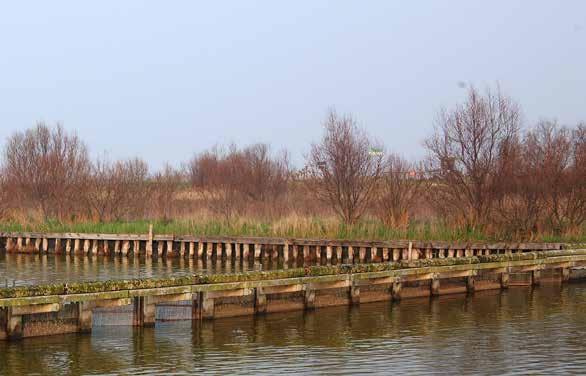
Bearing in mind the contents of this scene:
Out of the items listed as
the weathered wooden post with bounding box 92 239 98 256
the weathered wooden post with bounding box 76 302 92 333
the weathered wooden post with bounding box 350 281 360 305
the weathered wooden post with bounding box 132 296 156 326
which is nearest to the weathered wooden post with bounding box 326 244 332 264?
the weathered wooden post with bounding box 92 239 98 256

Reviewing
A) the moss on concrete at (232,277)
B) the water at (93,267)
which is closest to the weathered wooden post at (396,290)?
the moss on concrete at (232,277)

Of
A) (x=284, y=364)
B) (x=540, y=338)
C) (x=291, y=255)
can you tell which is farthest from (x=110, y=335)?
(x=291, y=255)

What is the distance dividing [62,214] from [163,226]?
902 cm

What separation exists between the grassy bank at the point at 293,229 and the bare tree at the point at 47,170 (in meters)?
4.39

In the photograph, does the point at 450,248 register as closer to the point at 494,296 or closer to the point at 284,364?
the point at 494,296

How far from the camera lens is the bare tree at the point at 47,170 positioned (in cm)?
5391

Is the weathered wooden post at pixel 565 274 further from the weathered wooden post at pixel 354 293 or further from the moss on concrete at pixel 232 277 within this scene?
the weathered wooden post at pixel 354 293

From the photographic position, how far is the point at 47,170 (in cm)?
5594

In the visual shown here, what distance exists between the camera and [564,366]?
16109 mm

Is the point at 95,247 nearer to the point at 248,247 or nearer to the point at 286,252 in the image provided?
the point at 248,247

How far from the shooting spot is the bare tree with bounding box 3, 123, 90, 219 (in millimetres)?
53906

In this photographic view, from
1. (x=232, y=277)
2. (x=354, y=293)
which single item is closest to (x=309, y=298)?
(x=354, y=293)

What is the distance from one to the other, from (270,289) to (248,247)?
19.0 metres

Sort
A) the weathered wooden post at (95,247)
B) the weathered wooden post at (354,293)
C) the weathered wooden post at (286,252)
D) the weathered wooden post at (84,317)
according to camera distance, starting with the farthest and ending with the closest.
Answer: the weathered wooden post at (95,247) < the weathered wooden post at (286,252) < the weathered wooden post at (354,293) < the weathered wooden post at (84,317)
